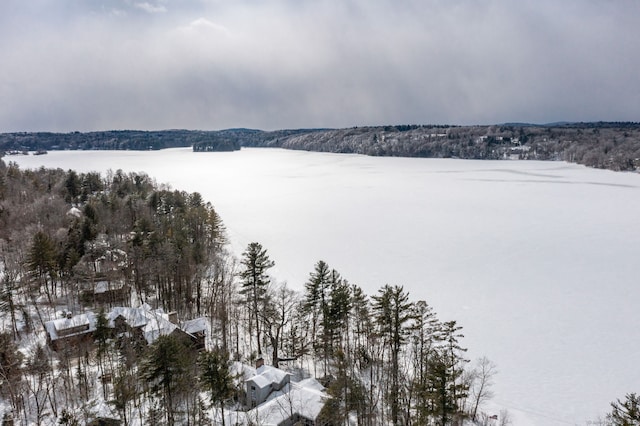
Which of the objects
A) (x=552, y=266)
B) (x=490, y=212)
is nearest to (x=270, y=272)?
(x=552, y=266)

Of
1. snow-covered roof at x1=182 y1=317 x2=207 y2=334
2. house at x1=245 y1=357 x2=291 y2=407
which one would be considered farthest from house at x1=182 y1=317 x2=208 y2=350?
house at x1=245 y1=357 x2=291 y2=407

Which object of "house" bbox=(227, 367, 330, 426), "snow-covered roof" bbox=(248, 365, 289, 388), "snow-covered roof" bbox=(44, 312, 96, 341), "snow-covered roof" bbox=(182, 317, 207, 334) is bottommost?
"house" bbox=(227, 367, 330, 426)

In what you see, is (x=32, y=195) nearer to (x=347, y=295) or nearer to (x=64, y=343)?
(x=64, y=343)

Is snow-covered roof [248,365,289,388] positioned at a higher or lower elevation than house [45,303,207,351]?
lower

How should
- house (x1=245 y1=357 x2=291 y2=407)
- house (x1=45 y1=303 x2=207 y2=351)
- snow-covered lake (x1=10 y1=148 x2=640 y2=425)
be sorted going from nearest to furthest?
house (x1=245 y1=357 x2=291 y2=407) < snow-covered lake (x1=10 y1=148 x2=640 y2=425) < house (x1=45 y1=303 x2=207 y2=351)

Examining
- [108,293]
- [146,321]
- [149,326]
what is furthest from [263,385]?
[108,293]

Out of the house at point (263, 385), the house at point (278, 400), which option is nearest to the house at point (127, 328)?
the house at point (278, 400)

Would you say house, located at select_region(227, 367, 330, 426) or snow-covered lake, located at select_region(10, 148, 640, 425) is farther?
snow-covered lake, located at select_region(10, 148, 640, 425)

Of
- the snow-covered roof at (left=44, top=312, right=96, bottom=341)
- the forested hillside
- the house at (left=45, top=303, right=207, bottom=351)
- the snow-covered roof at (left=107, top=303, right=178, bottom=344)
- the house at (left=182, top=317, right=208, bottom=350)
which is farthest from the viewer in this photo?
the house at (left=182, top=317, right=208, bottom=350)

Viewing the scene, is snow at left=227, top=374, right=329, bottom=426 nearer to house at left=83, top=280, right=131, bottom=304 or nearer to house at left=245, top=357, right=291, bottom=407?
house at left=245, top=357, right=291, bottom=407
